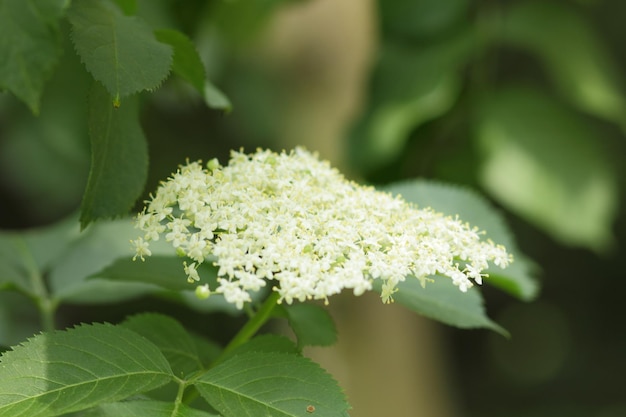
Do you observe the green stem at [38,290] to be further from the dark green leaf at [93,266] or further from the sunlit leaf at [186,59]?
the sunlit leaf at [186,59]

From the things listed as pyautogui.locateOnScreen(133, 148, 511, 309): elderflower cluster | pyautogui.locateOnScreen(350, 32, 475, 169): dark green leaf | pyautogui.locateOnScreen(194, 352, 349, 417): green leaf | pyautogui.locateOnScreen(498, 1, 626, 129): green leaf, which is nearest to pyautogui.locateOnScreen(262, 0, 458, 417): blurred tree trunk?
pyautogui.locateOnScreen(350, 32, 475, 169): dark green leaf

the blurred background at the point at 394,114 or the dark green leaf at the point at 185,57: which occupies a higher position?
the blurred background at the point at 394,114

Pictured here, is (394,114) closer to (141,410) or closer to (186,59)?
(186,59)

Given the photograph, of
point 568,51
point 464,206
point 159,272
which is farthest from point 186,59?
point 568,51

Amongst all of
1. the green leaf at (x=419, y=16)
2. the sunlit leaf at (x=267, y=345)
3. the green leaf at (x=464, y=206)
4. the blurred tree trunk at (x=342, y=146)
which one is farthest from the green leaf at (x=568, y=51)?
the sunlit leaf at (x=267, y=345)

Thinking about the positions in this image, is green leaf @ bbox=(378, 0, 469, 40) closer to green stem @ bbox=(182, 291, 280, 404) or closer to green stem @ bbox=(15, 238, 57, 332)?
green stem @ bbox=(15, 238, 57, 332)

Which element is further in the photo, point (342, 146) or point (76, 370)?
point (342, 146)

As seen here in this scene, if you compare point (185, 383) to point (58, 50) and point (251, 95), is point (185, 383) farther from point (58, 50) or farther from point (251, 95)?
point (251, 95)
